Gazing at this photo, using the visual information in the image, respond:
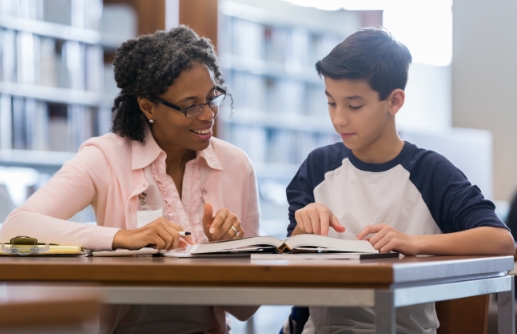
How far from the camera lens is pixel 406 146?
160cm

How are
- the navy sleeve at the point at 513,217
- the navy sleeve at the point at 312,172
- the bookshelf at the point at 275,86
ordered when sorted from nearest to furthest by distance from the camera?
the navy sleeve at the point at 312,172, the navy sleeve at the point at 513,217, the bookshelf at the point at 275,86

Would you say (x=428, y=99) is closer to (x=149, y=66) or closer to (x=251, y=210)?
(x=251, y=210)

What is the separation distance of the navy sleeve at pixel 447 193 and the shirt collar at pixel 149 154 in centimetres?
58

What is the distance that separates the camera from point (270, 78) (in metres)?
4.63

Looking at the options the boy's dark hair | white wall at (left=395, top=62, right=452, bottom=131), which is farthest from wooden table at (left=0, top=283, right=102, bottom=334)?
white wall at (left=395, top=62, right=452, bottom=131)

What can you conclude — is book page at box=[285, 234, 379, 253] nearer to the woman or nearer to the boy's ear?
the woman

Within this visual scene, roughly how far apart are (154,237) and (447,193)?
2.22 feet

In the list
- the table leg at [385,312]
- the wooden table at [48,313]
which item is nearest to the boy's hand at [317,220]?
the table leg at [385,312]

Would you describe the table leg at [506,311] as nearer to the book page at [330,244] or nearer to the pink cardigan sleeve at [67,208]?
the book page at [330,244]

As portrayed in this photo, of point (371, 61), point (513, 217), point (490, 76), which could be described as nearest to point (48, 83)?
point (371, 61)

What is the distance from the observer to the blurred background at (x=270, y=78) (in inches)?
127

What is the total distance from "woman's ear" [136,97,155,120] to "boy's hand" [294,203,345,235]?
2.37 feet

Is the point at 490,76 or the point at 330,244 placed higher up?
the point at 490,76

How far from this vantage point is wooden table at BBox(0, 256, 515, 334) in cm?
84
